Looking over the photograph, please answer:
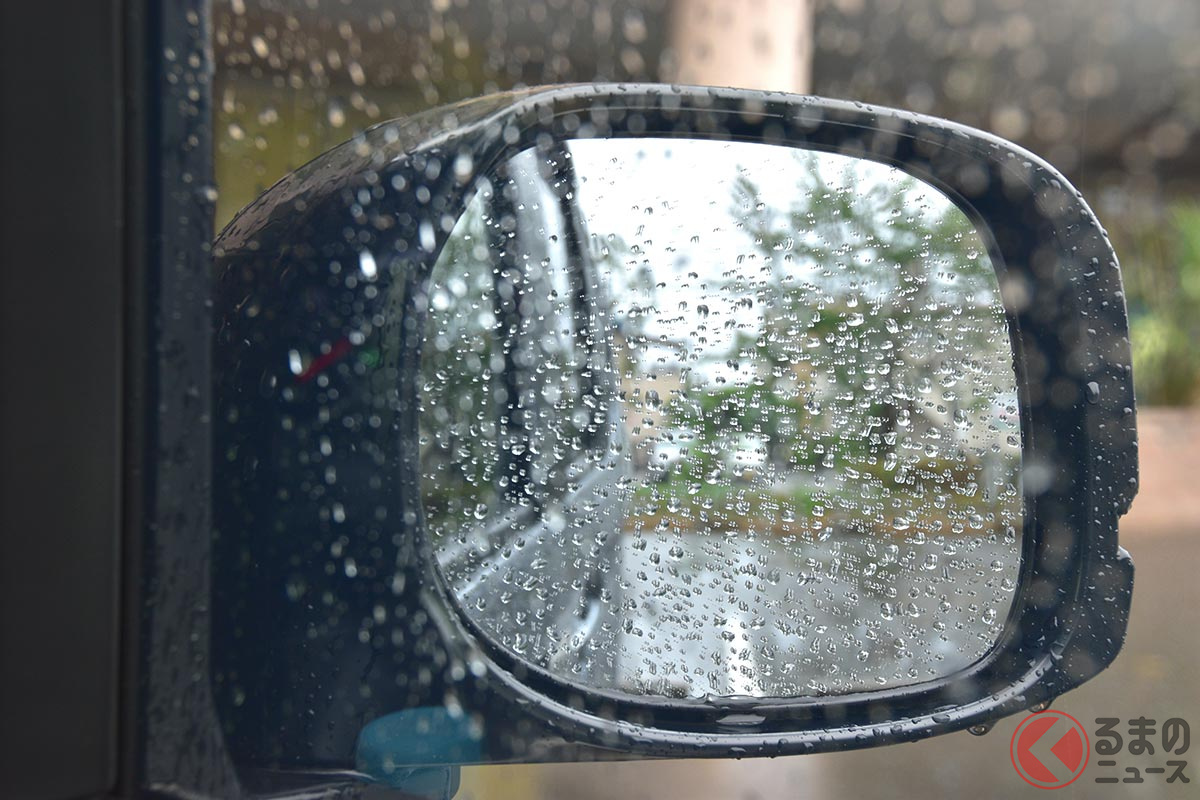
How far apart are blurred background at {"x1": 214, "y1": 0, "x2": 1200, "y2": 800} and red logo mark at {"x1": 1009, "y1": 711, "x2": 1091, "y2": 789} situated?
2.8 inches

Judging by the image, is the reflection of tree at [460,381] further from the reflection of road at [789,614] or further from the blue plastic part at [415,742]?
the reflection of road at [789,614]

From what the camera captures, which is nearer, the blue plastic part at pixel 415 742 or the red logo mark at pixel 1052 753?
the blue plastic part at pixel 415 742

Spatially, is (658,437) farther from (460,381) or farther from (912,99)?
(912,99)

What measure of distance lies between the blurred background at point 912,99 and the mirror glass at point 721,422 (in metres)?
0.21

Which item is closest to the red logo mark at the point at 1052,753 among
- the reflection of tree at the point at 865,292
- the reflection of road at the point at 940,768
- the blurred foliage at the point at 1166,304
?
the reflection of road at the point at 940,768

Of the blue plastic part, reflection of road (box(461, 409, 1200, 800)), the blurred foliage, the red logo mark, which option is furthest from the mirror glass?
the blurred foliage

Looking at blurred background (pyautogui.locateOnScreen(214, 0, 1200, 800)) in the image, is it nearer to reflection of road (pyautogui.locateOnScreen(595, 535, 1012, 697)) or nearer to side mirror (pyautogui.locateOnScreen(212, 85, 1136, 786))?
side mirror (pyautogui.locateOnScreen(212, 85, 1136, 786))

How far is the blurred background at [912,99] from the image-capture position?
2.74 metres

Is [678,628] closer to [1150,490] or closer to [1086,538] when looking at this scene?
[1086,538]

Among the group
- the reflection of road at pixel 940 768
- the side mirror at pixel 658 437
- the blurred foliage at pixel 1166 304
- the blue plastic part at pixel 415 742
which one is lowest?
the reflection of road at pixel 940 768

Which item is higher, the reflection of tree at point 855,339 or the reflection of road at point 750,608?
the reflection of tree at point 855,339

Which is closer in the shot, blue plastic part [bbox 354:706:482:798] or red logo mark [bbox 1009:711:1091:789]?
blue plastic part [bbox 354:706:482:798]

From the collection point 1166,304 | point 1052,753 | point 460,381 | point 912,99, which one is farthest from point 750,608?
point 1166,304

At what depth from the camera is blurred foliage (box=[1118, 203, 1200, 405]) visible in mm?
12805
